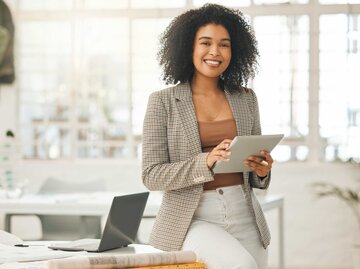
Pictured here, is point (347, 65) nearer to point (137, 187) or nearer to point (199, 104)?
point (137, 187)

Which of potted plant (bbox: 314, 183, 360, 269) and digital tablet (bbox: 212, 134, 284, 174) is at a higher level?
digital tablet (bbox: 212, 134, 284, 174)

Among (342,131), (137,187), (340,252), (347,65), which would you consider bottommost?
(340,252)

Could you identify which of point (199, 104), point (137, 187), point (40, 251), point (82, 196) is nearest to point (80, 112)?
point (137, 187)

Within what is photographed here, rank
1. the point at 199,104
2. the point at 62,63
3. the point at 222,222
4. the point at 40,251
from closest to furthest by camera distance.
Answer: the point at 40,251 → the point at 222,222 → the point at 199,104 → the point at 62,63

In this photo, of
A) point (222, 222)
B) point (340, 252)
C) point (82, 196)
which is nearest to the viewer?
point (222, 222)

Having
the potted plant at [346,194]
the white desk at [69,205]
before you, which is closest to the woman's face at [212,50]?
the white desk at [69,205]

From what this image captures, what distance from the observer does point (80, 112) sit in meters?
8.66

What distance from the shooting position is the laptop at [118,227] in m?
2.71

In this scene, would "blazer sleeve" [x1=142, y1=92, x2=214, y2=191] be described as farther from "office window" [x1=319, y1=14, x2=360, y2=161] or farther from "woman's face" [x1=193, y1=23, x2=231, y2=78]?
"office window" [x1=319, y1=14, x2=360, y2=161]

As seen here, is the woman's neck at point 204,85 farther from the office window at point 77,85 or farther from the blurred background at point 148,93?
the office window at point 77,85

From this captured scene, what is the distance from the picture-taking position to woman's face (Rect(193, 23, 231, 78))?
339 cm

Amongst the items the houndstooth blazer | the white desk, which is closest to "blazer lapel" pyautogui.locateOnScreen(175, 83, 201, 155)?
the houndstooth blazer

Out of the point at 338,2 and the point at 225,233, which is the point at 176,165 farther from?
the point at 338,2

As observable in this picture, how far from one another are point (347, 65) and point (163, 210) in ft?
17.8
